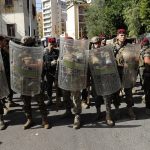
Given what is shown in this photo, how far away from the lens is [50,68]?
9.67 meters

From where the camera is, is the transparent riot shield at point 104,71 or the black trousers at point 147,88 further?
the black trousers at point 147,88

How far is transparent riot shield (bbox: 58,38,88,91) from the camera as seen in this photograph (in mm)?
7273

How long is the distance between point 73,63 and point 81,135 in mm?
1367

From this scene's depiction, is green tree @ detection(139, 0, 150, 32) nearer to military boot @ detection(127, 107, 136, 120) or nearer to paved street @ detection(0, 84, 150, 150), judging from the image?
paved street @ detection(0, 84, 150, 150)

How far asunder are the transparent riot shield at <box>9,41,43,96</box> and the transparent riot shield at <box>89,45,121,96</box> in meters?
1.04

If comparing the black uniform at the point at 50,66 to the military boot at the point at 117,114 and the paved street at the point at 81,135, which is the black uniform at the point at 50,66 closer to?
the paved street at the point at 81,135

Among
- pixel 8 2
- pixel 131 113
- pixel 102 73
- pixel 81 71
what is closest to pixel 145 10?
pixel 8 2

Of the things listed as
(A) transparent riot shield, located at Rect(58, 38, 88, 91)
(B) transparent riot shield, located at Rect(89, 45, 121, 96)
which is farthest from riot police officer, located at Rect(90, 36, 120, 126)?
(A) transparent riot shield, located at Rect(58, 38, 88, 91)

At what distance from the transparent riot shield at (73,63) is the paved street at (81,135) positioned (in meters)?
0.87

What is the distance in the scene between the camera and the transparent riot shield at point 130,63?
25.3 feet

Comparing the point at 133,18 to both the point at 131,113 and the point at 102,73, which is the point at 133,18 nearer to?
the point at 131,113

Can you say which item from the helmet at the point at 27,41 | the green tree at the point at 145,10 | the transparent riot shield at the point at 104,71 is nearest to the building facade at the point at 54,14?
the green tree at the point at 145,10

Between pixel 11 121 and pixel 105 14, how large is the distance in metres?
34.2

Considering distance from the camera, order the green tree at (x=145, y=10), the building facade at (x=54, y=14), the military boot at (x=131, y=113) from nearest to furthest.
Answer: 1. the military boot at (x=131, y=113)
2. the green tree at (x=145, y=10)
3. the building facade at (x=54, y=14)
